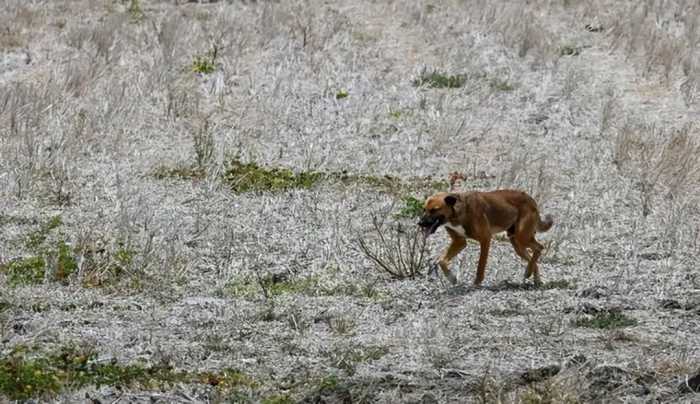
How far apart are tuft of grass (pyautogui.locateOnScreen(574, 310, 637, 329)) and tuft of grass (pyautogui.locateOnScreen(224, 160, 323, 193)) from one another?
403cm

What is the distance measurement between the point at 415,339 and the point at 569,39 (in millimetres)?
11985

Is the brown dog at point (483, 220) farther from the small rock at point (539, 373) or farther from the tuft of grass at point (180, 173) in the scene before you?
the tuft of grass at point (180, 173)

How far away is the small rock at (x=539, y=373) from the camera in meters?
6.37

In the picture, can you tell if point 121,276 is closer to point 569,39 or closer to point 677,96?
point 677,96

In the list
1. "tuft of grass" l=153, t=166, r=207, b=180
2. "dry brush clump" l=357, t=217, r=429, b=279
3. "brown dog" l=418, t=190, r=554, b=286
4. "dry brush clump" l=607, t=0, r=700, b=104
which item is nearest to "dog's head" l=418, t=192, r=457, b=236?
"brown dog" l=418, t=190, r=554, b=286

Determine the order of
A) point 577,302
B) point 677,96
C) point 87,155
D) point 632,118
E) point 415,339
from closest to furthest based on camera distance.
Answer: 1. point 415,339
2. point 577,302
3. point 87,155
4. point 632,118
5. point 677,96

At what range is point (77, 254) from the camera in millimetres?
8391

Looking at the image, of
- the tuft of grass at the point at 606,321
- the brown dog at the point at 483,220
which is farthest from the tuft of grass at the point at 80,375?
the tuft of grass at the point at 606,321

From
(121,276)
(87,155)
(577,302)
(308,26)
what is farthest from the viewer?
(308,26)

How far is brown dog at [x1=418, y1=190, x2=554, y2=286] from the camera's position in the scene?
7992 millimetres

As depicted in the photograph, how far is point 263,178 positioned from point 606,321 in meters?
4.45

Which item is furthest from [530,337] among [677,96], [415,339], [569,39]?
[569,39]

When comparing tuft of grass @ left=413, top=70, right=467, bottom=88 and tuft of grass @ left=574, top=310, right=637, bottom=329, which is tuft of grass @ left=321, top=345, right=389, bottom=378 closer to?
tuft of grass @ left=574, top=310, right=637, bottom=329

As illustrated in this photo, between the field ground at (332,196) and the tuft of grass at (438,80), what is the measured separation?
0.04m
